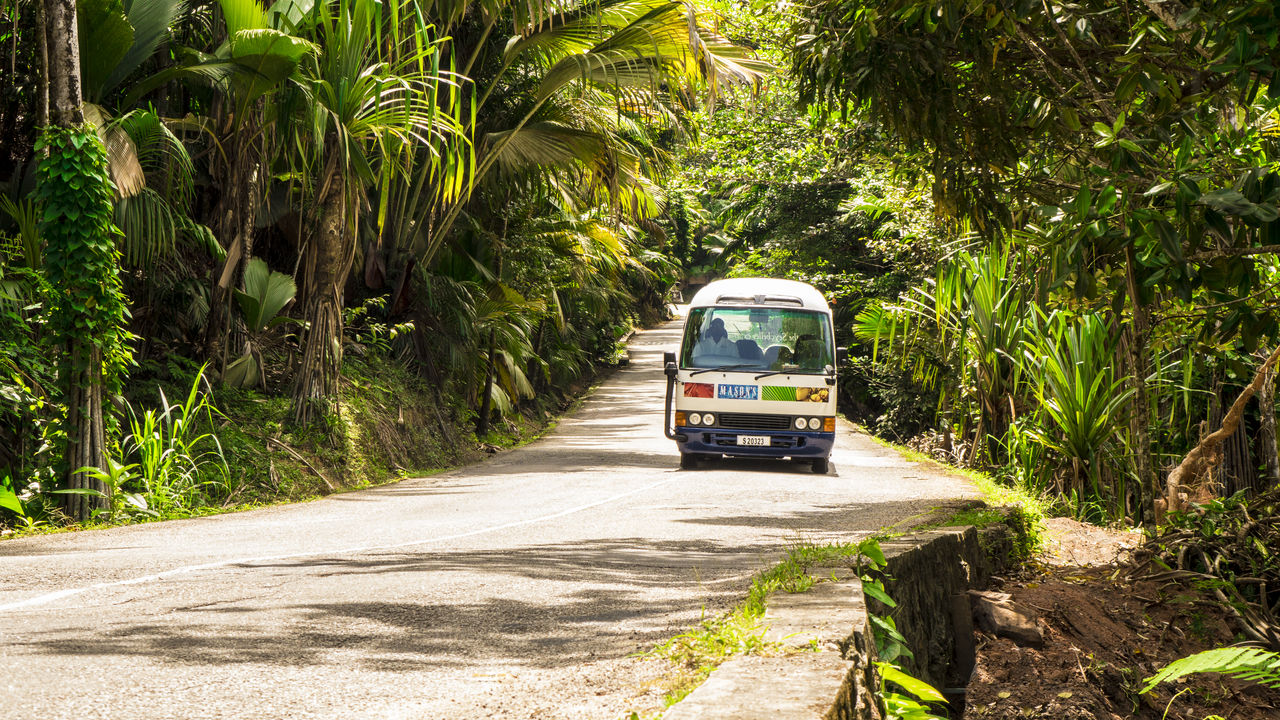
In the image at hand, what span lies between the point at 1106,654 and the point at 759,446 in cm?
Result: 799

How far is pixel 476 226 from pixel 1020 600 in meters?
13.8

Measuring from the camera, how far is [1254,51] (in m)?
4.93

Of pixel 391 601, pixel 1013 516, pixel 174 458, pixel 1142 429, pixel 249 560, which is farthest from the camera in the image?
pixel 174 458

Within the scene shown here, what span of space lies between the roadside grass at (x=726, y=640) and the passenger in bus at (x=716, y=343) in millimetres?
9489

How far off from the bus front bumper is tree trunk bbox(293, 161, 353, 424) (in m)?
4.41

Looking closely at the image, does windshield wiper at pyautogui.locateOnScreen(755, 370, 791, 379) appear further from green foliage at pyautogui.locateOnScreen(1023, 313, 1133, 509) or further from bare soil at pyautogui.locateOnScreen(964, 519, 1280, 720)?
bare soil at pyautogui.locateOnScreen(964, 519, 1280, 720)

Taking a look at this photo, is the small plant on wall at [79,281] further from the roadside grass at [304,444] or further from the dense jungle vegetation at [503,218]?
the roadside grass at [304,444]

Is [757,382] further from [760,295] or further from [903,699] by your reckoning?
[903,699]

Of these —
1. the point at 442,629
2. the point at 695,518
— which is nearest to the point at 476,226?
the point at 695,518

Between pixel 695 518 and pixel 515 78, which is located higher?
pixel 515 78

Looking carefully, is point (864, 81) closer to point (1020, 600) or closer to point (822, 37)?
point (822, 37)

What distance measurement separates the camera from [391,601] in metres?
5.27

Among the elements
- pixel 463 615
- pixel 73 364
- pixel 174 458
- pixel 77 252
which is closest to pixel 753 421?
pixel 174 458

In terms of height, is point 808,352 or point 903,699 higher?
point 808,352
